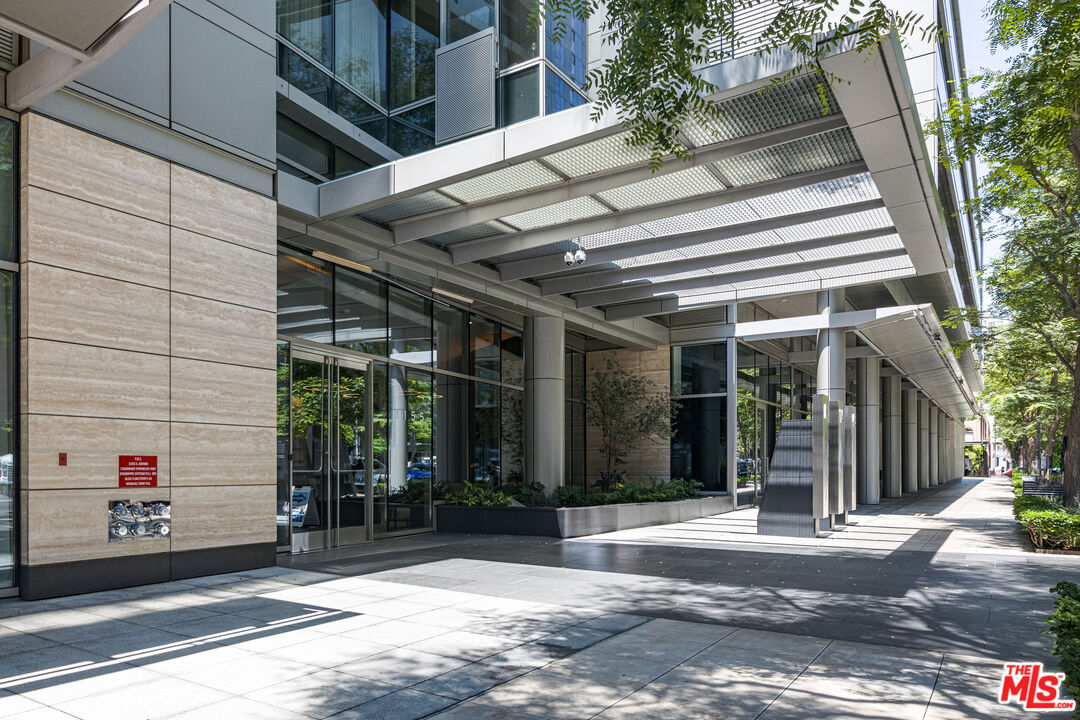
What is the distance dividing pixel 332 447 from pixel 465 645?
24.5 ft

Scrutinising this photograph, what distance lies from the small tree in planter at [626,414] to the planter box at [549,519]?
14.2 feet

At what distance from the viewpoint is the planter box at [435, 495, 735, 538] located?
14.2 m

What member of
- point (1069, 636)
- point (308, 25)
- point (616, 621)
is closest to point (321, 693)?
point (616, 621)

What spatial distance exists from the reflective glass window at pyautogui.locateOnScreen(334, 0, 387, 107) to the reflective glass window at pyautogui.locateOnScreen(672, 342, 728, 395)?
11.0m

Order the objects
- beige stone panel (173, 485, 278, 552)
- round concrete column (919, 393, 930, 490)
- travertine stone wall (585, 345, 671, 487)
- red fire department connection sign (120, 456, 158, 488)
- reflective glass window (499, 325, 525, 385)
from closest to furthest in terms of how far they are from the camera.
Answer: red fire department connection sign (120, 456, 158, 488), beige stone panel (173, 485, 278, 552), reflective glass window (499, 325, 525, 385), travertine stone wall (585, 345, 671, 487), round concrete column (919, 393, 930, 490)

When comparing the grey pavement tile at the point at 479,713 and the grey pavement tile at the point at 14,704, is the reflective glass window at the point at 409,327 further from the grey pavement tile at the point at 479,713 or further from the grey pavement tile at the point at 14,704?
the grey pavement tile at the point at 479,713

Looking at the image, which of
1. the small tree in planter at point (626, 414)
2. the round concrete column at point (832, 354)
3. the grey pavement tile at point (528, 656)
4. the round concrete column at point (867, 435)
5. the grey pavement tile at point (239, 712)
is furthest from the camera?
the round concrete column at point (867, 435)

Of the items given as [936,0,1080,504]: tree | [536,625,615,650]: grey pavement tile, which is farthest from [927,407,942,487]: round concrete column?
[536,625,615,650]: grey pavement tile

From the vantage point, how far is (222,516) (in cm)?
967

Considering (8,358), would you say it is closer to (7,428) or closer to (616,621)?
(7,428)

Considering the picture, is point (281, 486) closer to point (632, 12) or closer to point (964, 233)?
point (632, 12)

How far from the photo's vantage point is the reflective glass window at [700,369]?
2192 cm

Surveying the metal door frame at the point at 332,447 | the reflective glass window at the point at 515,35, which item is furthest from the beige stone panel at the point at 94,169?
the reflective glass window at the point at 515,35

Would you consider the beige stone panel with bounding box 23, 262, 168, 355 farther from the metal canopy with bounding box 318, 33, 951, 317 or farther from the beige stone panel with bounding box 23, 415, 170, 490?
the metal canopy with bounding box 318, 33, 951, 317
